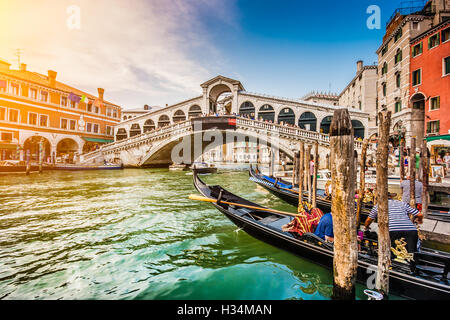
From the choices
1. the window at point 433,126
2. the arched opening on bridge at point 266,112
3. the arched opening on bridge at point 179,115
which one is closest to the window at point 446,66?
the window at point 433,126

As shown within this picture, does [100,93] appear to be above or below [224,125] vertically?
above

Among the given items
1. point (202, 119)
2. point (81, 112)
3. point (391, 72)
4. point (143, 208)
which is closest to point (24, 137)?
point (81, 112)

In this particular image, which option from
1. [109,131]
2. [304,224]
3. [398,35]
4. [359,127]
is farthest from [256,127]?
[109,131]

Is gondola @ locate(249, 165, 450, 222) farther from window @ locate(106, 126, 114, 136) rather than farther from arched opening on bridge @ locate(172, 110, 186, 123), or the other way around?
window @ locate(106, 126, 114, 136)

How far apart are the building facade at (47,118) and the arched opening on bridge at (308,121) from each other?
1989 centimetres

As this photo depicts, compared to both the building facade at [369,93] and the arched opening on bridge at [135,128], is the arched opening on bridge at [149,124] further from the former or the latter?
the building facade at [369,93]

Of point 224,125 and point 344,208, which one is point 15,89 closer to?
point 224,125

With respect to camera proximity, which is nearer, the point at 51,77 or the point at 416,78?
the point at 416,78

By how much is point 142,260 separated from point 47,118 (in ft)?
71.6

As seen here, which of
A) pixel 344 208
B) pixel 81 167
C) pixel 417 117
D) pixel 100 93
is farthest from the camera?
pixel 100 93

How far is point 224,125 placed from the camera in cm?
1633

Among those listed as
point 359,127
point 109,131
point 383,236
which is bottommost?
point 383,236
